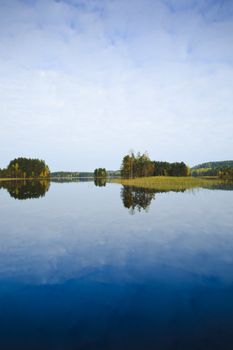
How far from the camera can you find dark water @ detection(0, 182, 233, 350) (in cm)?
664

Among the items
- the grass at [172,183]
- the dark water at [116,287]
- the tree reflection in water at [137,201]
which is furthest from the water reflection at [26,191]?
the dark water at [116,287]

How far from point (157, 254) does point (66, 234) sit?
290 inches

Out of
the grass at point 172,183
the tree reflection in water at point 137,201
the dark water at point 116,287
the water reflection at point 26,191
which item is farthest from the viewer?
the grass at point 172,183

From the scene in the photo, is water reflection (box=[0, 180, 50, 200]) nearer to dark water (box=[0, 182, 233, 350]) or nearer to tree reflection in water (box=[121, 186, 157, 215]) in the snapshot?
tree reflection in water (box=[121, 186, 157, 215])

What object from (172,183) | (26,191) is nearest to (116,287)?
(26,191)

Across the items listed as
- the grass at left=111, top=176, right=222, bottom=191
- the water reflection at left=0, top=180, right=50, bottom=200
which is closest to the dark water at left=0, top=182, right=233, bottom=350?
the water reflection at left=0, top=180, right=50, bottom=200

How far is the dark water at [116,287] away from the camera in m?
6.64

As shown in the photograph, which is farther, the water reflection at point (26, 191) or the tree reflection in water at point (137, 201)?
the water reflection at point (26, 191)

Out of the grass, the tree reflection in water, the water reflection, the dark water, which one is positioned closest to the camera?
the dark water

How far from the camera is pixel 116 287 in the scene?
31.4 ft

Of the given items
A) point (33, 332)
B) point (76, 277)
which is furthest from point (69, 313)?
point (76, 277)

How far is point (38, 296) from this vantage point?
890 centimetres

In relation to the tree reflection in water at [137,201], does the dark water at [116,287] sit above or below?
below

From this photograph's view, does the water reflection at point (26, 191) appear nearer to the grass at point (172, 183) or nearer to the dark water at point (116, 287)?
the grass at point (172, 183)
